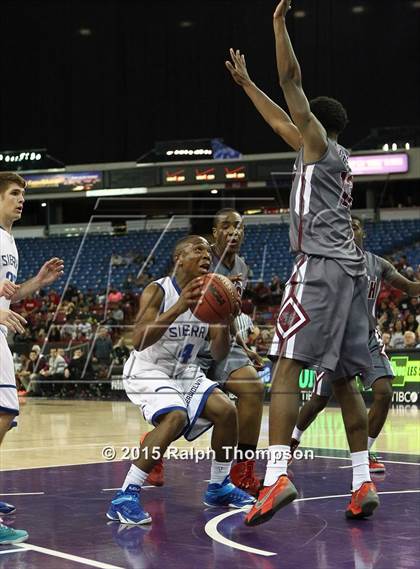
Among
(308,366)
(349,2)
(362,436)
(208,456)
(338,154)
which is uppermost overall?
(349,2)

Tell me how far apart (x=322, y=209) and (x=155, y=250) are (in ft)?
74.5

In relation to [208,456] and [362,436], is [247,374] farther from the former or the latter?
[208,456]

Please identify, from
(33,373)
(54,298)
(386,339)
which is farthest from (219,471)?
(54,298)

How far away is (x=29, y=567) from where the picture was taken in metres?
4.30

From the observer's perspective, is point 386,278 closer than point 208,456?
Yes

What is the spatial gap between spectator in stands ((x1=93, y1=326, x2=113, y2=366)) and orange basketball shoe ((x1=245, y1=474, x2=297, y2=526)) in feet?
46.7

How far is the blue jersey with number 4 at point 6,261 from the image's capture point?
542 cm

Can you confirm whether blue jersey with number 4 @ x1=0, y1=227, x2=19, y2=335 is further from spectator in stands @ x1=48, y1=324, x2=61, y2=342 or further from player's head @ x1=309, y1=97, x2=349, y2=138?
spectator in stands @ x1=48, y1=324, x2=61, y2=342

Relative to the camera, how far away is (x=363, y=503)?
5.15 m

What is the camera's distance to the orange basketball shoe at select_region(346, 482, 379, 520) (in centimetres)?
514

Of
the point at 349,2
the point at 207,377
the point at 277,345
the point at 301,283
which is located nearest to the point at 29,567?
the point at 277,345

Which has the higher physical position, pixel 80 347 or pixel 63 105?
pixel 63 105

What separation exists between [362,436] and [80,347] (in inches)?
564

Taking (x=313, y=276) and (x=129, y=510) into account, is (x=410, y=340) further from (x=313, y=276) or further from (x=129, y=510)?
(x=313, y=276)
